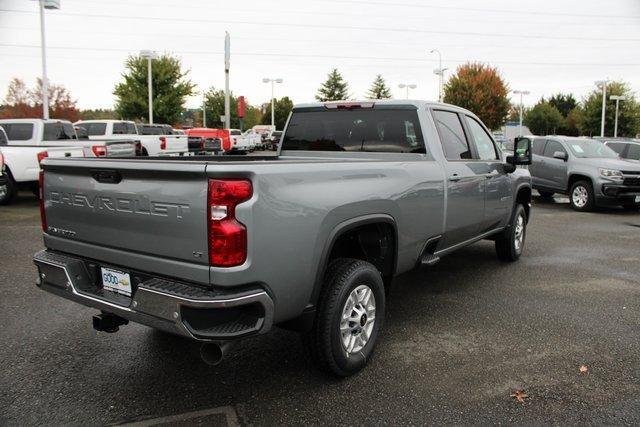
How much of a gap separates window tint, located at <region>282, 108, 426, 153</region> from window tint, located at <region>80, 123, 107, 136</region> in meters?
16.8

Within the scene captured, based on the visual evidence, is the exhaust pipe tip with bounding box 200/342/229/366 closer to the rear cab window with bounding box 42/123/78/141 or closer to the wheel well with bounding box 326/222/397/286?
the wheel well with bounding box 326/222/397/286

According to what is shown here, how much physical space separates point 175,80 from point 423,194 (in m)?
40.0

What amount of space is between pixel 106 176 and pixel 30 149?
394 inches

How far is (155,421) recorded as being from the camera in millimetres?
3006

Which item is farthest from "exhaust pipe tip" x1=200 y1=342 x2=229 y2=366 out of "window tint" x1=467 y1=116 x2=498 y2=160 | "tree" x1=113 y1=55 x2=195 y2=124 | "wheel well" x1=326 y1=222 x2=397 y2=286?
"tree" x1=113 y1=55 x2=195 y2=124

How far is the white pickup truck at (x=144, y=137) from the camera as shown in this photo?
51.6 feet

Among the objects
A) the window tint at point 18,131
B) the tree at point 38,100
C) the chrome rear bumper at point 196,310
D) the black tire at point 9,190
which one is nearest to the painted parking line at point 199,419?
the chrome rear bumper at point 196,310

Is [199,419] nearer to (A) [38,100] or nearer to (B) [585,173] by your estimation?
(B) [585,173]

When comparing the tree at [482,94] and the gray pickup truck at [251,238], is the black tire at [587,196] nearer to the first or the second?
the gray pickup truck at [251,238]

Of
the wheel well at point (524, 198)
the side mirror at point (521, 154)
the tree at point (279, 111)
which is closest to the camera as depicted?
the side mirror at point (521, 154)

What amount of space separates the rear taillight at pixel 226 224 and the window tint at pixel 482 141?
362cm

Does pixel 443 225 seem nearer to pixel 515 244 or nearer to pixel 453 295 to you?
A: pixel 453 295

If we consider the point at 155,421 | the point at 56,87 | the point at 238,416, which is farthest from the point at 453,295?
the point at 56,87

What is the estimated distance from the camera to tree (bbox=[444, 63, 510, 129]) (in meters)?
54.8
